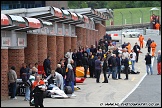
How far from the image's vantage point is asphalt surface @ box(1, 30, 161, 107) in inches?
972

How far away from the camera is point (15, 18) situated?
2558 centimetres

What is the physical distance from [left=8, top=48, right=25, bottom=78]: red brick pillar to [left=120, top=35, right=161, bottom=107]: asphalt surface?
502cm

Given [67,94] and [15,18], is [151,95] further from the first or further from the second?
[15,18]

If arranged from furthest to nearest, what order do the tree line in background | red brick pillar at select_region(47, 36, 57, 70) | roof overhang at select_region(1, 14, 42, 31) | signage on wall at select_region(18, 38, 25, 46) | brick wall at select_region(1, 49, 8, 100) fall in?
the tree line in background < red brick pillar at select_region(47, 36, 57, 70) < signage on wall at select_region(18, 38, 25, 46) < brick wall at select_region(1, 49, 8, 100) < roof overhang at select_region(1, 14, 42, 31)

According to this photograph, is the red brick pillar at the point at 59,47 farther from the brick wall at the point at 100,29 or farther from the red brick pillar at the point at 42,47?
the brick wall at the point at 100,29

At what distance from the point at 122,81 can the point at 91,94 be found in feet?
21.5

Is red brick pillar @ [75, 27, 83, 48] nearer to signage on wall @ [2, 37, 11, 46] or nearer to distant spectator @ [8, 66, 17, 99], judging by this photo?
signage on wall @ [2, 37, 11, 46]

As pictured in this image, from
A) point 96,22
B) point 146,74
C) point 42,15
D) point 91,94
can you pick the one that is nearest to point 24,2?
point 96,22

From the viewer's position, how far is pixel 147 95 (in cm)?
2758

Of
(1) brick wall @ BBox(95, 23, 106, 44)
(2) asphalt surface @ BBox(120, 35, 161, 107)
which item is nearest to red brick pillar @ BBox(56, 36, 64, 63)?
(2) asphalt surface @ BBox(120, 35, 161, 107)

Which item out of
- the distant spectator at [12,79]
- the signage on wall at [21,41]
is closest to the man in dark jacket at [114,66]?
the signage on wall at [21,41]

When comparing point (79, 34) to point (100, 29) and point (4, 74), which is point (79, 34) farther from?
point (4, 74)

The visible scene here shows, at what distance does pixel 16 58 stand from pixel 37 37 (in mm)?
3756

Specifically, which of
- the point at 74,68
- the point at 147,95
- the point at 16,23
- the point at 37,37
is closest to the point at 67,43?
the point at 74,68
